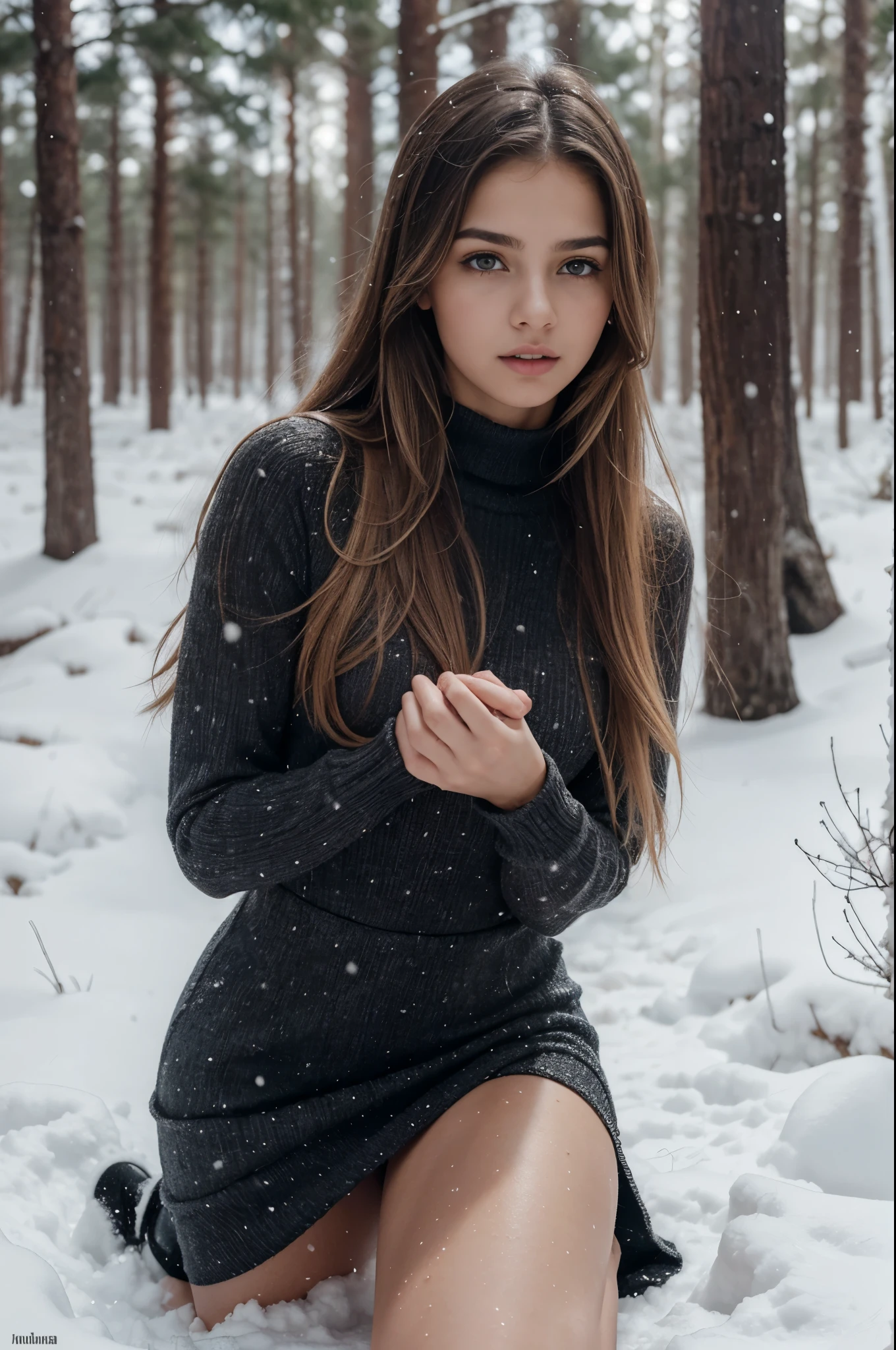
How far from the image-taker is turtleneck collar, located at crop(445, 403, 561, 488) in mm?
1839

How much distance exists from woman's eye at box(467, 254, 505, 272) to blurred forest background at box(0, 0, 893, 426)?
0.38 metres

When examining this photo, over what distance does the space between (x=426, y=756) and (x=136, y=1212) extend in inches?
46.5

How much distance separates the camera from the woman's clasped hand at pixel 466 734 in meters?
1.41

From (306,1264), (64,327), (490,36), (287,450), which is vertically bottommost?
(306,1264)

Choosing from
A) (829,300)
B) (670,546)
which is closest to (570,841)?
(670,546)

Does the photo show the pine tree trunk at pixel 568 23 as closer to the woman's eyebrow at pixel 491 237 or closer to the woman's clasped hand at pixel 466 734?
the woman's eyebrow at pixel 491 237

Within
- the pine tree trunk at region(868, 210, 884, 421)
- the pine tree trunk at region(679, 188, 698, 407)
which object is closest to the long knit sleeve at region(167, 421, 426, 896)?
the pine tree trunk at region(868, 210, 884, 421)

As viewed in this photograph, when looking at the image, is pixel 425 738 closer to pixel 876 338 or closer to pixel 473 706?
pixel 473 706

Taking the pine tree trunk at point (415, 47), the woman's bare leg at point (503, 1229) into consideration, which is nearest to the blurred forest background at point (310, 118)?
the pine tree trunk at point (415, 47)

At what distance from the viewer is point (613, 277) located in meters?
1.69

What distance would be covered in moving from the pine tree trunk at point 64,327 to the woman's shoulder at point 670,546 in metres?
5.64

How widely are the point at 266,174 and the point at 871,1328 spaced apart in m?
24.7

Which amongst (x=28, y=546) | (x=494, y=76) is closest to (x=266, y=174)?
(x=28, y=546)

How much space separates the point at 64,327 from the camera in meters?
6.96
